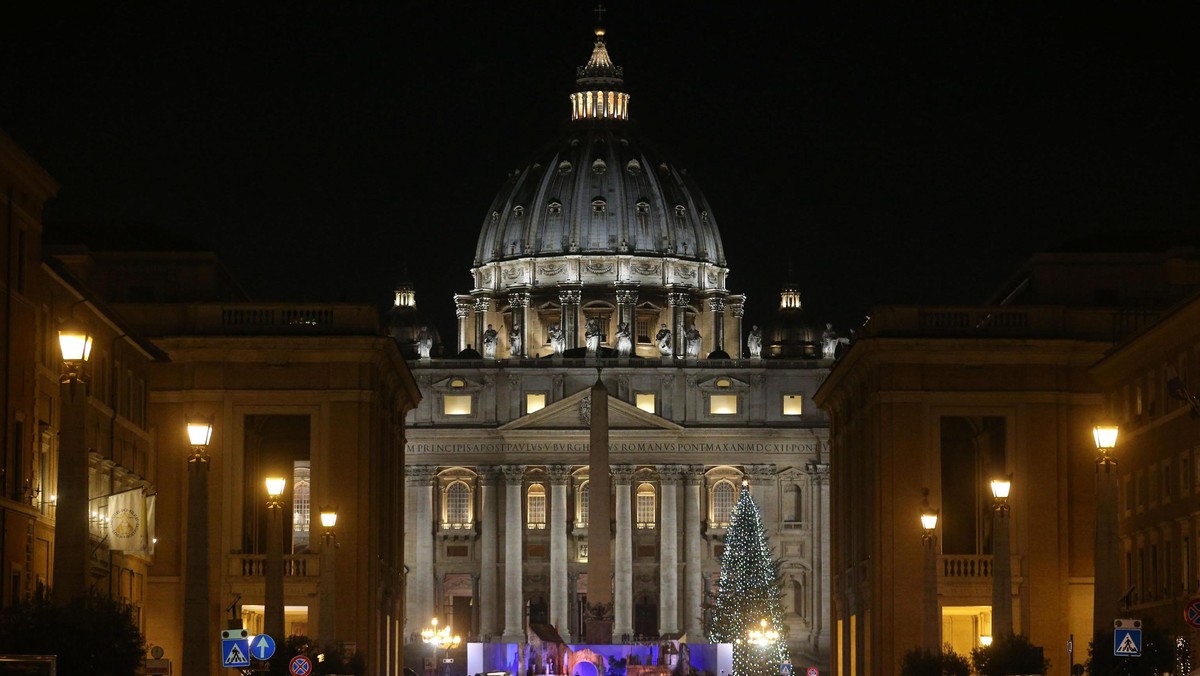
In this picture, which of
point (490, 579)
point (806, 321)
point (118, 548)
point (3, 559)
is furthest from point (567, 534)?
point (3, 559)

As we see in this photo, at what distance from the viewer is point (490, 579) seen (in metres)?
168

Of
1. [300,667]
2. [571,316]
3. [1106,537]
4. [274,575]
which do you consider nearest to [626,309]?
[571,316]

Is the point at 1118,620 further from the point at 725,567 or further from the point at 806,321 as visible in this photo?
the point at 806,321

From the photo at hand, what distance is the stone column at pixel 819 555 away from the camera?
163 m

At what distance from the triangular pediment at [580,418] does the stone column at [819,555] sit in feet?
29.0

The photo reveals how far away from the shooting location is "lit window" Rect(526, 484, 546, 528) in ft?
558

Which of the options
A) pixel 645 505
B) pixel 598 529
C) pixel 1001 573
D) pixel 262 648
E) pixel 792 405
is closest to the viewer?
pixel 262 648

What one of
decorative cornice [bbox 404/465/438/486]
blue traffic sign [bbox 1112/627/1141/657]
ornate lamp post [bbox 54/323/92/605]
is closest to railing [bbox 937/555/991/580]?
blue traffic sign [bbox 1112/627/1141/657]

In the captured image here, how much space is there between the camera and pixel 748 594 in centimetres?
13738

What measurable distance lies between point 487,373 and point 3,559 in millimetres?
118609

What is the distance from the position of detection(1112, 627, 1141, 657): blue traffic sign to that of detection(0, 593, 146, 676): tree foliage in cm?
1550

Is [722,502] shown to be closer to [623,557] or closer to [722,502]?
[722,502]

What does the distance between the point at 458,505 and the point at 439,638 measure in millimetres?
18663

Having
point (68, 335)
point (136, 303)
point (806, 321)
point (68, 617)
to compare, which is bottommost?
point (68, 617)
